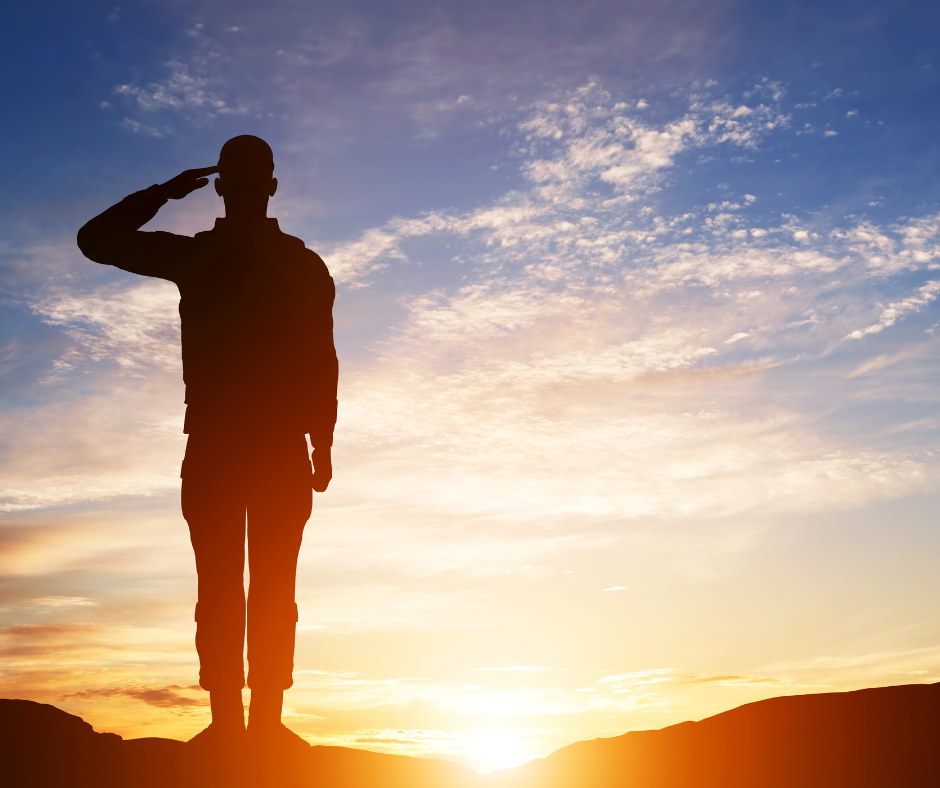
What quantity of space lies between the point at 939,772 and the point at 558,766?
412 cm

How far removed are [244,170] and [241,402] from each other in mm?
2232

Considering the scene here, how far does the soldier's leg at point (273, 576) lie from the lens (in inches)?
297

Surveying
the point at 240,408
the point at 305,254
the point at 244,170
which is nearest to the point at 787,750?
the point at 240,408

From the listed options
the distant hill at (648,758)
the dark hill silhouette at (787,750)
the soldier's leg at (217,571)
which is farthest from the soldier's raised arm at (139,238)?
the dark hill silhouette at (787,750)

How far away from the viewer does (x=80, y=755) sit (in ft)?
27.6

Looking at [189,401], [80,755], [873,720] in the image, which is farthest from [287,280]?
[873,720]

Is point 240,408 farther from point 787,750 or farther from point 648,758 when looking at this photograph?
point 787,750

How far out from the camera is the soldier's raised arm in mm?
7555

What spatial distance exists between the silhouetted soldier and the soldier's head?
0.04ft

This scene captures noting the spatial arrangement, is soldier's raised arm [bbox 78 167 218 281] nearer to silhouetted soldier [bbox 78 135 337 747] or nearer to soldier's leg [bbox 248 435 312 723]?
silhouetted soldier [bbox 78 135 337 747]

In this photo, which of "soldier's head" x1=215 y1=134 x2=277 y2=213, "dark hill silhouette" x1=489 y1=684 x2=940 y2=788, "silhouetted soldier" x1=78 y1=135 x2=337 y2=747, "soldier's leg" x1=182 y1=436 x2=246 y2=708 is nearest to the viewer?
"soldier's leg" x1=182 y1=436 x2=246 y2=708

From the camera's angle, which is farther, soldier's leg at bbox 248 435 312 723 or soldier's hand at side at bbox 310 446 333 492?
soldier's hand at side at bbox 310 446 333 492

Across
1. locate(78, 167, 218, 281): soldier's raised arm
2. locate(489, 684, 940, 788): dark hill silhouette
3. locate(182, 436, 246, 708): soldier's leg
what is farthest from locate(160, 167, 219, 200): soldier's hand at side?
locate(489, 684, 940, 788): dark hill silhouette

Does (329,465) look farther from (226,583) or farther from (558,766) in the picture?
(558,766)
